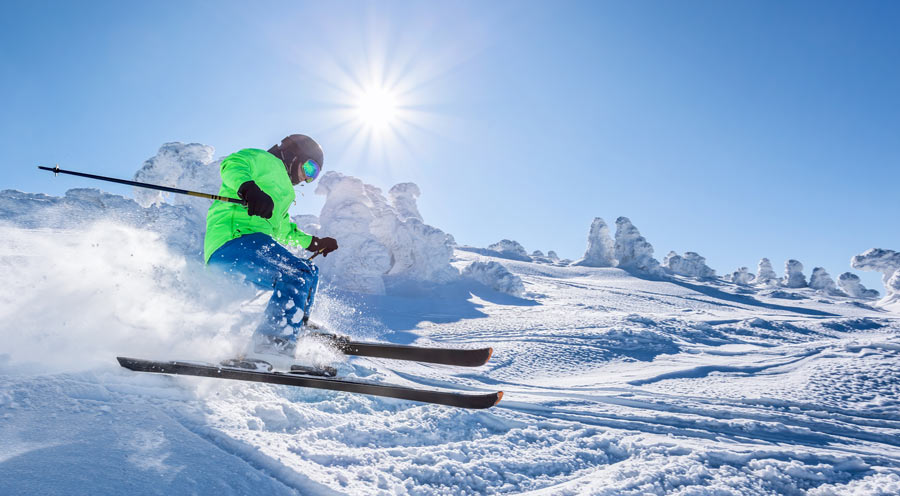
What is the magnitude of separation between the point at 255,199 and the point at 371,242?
53.0ft

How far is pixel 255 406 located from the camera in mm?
2486

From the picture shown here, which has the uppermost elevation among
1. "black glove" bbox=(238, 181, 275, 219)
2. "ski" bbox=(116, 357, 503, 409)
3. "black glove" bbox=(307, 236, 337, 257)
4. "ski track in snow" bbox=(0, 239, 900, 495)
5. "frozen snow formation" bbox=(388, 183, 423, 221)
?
"frozen snow formation" bbox=(388, 183, 423, 221)

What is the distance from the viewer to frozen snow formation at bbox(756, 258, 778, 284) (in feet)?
153

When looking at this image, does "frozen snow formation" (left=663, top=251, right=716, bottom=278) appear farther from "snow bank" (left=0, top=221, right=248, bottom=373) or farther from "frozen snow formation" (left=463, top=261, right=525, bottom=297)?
"snow bank" (left=0, top=221, right=248, bottom=373)

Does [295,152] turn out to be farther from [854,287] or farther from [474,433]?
[854,287]

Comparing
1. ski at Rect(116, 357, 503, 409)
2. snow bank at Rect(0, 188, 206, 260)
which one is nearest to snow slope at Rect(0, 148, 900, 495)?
ski at Rect(116, 357, 503, 409)

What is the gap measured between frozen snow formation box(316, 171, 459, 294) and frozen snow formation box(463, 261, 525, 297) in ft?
4.04

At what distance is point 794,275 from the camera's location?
42.7 metres

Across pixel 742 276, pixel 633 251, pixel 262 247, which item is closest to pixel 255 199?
pixel 262 247

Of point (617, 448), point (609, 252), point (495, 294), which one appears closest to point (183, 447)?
point (617, 448)

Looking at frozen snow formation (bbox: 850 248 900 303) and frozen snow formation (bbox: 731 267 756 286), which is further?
frozen snow formation (bbox: 731 267 756 286)

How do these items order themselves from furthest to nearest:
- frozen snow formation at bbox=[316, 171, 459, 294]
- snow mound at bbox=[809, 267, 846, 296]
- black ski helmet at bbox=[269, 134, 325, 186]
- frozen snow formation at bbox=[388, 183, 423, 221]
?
snow mound at bbox=[809, 267, 846, 296] < frozen snow formation at bbox=[388, 183, 423, 221] < frozen snow formation at bbox=[316, 171, 459, 294] < black ski helmet at bbox=[269, 134, 325, 186]

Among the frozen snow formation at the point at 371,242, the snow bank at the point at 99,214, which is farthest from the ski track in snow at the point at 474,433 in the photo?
the frozen snow formation at the point at 371,242

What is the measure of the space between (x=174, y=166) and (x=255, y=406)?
68.2 feet
